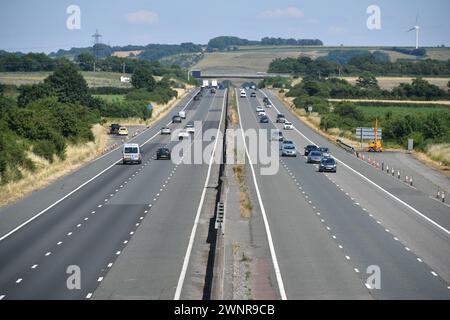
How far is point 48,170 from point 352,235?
32.3 meters

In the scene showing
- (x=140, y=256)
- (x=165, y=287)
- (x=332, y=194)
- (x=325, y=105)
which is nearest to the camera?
(x=165, y=287)

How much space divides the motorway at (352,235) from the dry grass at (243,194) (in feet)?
2.76

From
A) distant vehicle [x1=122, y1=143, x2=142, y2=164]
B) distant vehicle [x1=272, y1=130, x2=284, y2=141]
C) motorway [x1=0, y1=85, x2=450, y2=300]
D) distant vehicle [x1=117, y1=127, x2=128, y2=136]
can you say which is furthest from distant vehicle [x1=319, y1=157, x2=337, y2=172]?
distant vehicle [x1=117, y1=127, x2=128, y2=136]

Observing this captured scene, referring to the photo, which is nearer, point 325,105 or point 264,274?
point 264,274

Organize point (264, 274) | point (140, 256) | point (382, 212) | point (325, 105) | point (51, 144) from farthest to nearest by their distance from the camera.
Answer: point (325, 105) → point (51, 144) → point (382, 212) → point (140, 256) → point (264, 274)

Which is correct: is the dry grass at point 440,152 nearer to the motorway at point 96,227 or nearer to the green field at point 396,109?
the motorway at point 96,227

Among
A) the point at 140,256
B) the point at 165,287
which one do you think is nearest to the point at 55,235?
the point at 140,256

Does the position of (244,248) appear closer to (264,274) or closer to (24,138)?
(264,274)

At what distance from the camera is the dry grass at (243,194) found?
4493 centimetres

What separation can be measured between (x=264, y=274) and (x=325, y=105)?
118 m

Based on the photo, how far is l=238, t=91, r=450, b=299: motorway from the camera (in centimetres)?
2880

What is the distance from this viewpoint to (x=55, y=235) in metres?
37.8

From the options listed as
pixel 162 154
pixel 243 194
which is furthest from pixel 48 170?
pixel 243 194

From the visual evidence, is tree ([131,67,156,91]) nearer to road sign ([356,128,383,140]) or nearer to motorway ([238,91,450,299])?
road sign ([356,128,383,140])
